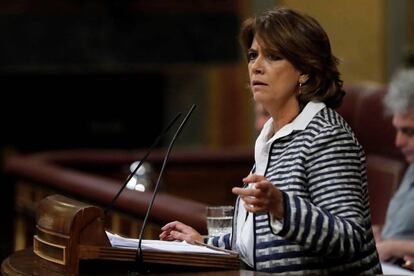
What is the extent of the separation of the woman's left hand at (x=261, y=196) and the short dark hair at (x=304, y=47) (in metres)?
0.37

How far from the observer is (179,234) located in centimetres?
278

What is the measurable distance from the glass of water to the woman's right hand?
189mm

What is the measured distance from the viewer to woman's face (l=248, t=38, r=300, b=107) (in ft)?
8.49

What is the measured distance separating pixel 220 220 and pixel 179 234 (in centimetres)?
24

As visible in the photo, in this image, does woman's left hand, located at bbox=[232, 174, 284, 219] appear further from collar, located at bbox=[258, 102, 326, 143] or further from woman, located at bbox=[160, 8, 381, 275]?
collar, located at bbox=[258, 102, 326, 143]

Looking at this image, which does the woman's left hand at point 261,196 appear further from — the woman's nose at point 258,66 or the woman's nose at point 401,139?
the woman's nose at point 401,139

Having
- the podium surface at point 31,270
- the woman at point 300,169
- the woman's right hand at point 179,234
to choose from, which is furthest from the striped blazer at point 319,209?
the woman's right hand at point 179,234

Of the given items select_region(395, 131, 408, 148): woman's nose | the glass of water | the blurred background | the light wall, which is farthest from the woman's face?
the light wall

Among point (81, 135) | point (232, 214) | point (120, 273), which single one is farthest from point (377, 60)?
point (120, 273)

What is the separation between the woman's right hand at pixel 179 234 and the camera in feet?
9.09

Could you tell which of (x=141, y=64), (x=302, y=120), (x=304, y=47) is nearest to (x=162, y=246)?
(x=302, y=120)

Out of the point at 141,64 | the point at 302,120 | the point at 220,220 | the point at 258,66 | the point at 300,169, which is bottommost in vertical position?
the point at 220,220

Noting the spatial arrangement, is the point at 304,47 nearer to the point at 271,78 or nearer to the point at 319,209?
the point at 271,78

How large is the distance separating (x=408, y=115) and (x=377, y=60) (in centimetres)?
484
